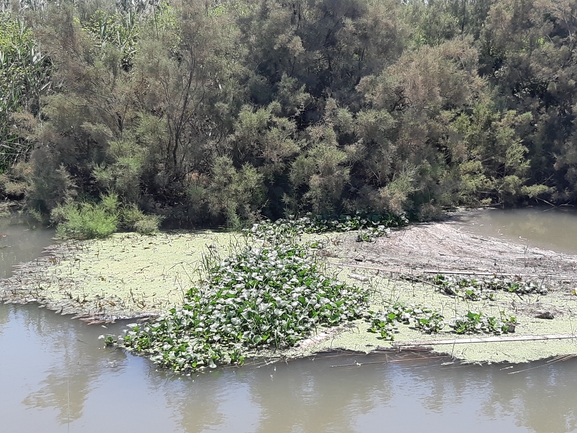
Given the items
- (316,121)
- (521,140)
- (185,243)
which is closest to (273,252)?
(185,243)

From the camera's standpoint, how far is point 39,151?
15.5m

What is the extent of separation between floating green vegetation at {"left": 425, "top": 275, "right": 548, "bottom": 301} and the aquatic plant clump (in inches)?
58.7

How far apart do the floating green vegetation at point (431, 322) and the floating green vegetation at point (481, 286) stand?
87cm

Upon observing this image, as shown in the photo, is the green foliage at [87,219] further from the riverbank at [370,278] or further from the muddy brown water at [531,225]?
the muddy brown water at [531,225]

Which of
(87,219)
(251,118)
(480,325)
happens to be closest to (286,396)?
(480,325)

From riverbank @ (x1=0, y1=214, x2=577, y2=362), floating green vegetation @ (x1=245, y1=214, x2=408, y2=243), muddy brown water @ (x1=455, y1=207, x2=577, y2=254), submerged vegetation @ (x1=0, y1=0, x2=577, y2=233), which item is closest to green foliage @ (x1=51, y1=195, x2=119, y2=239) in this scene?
submerged vegetation @ (x1=0, y1=0, x2=577, y2=233)

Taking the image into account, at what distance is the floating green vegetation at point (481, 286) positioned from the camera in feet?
29.2

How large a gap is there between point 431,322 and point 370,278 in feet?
7.13

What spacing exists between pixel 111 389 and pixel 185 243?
6.18 m

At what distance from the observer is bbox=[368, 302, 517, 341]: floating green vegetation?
7535mm

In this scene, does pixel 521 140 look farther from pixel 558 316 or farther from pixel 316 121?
pixel 558 316

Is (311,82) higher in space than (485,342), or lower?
higher

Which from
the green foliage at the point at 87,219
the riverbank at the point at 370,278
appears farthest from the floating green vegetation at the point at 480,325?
the green foliage at the point at 87,219

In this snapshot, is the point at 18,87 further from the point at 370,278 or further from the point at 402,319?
the point at 402,319
